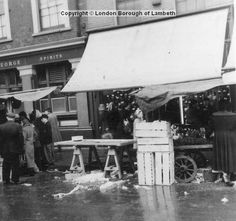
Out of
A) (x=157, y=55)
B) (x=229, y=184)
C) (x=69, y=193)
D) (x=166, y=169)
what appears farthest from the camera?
(x=157, y=55)

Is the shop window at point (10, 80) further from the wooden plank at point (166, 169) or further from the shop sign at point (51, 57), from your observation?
the wooden plank at point (166, 169)

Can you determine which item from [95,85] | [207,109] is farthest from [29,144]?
[207,109]

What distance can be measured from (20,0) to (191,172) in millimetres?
10829

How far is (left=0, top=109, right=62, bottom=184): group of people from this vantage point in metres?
9.73

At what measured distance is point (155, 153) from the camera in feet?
28.4

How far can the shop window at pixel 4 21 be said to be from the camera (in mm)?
16844

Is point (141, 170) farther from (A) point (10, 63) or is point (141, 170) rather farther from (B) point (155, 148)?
(A) point (10, 63)

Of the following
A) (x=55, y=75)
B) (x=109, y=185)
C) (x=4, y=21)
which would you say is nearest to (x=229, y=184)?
(x=109, y=185)

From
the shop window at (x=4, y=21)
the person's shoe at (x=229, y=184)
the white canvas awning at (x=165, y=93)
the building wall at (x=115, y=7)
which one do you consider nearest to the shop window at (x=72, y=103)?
the building wall at (x=115, y=7)

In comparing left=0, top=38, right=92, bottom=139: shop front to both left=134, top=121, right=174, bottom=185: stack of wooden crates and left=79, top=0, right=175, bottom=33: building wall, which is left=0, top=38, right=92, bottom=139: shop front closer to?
left=79, top=0, right=175, bottom=33: building wall

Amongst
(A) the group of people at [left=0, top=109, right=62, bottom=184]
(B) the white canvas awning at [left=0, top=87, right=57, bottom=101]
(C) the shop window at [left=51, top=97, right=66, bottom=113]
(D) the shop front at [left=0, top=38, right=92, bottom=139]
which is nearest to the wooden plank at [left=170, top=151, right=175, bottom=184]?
(A) the group of people at [left=0, top=109, right=62, bottom=184]

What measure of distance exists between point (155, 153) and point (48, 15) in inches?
363

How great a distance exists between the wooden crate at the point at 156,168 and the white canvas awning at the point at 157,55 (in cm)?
284

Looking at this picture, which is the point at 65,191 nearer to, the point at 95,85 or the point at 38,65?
the point at 95,85
